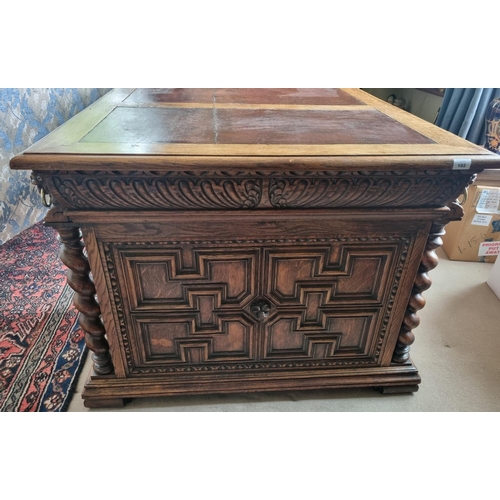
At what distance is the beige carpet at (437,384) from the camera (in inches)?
38.4

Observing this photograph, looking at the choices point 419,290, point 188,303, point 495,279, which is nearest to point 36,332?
point 188,303

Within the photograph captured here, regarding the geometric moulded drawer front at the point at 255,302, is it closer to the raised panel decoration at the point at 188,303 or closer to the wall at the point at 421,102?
the raised panel decoration at the point at 188,303

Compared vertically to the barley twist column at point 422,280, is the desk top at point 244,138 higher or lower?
higher

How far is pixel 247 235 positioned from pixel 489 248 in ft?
4.46

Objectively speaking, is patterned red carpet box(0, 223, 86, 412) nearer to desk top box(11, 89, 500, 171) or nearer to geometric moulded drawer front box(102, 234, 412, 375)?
geometric moulded drawer front box(102, 234, 412, 375)

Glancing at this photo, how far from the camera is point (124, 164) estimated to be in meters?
0.66

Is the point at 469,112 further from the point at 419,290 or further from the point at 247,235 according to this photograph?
the point at 247,235

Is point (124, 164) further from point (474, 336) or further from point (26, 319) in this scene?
point (474, 336)

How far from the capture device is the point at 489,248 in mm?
1624

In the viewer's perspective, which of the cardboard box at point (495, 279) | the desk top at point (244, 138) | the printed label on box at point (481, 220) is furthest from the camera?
the printed label on box at point (481, 220)

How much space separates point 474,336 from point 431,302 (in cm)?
20

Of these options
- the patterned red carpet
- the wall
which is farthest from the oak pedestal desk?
the wall

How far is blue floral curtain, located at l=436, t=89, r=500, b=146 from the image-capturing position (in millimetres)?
1604

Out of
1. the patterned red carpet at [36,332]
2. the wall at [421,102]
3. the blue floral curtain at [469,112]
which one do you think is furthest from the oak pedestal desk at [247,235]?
the wall at [421,102]
